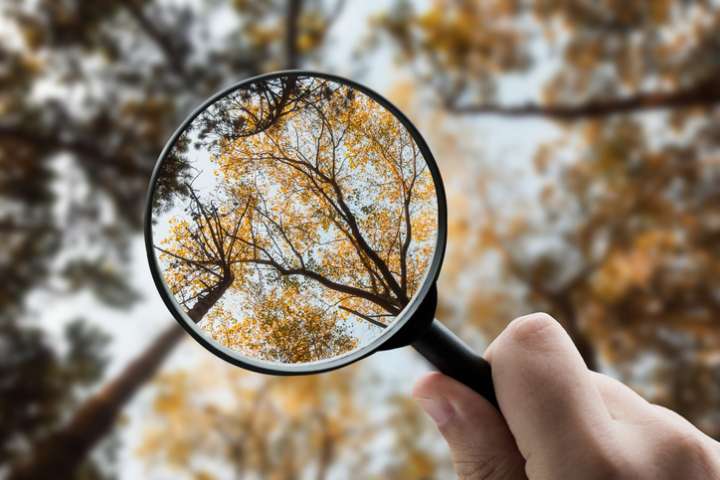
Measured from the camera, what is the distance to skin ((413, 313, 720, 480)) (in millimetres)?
941

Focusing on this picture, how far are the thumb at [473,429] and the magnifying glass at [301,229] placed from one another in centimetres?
3

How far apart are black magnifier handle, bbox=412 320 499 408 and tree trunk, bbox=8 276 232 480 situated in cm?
610

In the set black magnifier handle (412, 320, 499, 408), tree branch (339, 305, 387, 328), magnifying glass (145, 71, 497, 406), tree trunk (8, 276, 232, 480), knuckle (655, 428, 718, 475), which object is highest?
tree trunk (8, 276, 232, 480)

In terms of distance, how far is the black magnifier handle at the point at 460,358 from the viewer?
1.10m

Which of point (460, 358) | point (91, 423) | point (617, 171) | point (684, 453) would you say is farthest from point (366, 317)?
point (617, 171)

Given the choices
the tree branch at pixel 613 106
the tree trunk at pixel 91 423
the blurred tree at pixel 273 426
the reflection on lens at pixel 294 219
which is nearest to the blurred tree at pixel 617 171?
the tree branch at pixel 613 106

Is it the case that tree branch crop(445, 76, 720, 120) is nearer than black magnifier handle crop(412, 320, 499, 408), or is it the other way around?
black magnifier handle crop(412, 320, 499, 408)

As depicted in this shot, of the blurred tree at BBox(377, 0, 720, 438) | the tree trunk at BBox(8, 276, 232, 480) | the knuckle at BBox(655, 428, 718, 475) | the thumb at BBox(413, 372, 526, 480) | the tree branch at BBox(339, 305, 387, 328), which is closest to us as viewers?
the knuckle at BBox(655, 428, 718, 475)

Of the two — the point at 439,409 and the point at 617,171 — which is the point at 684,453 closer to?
the point at 439,409

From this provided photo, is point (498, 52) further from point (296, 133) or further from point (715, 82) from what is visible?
point (296, 133)

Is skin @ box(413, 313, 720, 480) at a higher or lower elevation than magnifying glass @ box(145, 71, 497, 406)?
lower

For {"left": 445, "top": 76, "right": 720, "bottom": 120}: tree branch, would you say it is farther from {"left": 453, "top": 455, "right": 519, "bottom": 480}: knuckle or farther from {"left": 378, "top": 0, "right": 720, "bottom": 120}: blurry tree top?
{"left": 453, "top": 455, "right": 519, "bottom": 480}: knuckle

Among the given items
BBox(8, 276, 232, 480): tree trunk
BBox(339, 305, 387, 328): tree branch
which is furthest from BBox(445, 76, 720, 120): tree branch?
BBox(339, 305, 387, 328): tree branch

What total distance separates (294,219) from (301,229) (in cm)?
3
